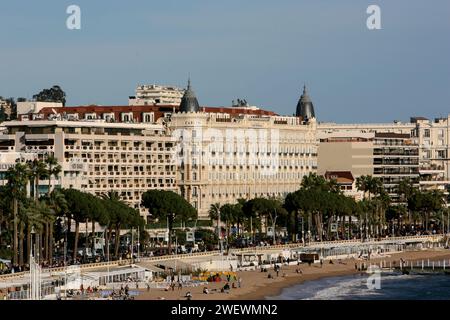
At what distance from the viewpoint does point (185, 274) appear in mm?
98125

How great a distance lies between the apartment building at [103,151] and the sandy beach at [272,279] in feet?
94.4

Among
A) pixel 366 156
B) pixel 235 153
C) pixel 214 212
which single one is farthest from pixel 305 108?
pixel 214 212

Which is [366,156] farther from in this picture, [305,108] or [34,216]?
[34,216]

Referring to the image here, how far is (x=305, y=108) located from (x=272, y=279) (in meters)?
88.4

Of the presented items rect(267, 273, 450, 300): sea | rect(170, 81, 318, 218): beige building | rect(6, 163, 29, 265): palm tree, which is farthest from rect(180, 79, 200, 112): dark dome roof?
rect(6, 163, 29, 265): palm tree

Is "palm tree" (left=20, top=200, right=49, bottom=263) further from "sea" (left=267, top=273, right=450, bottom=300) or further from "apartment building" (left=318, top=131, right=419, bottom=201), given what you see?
"apartment building" (left=318, top=131, right=419, bottom=201)

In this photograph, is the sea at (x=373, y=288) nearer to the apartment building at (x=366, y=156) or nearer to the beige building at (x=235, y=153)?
the beige building at (x=235, y=153)

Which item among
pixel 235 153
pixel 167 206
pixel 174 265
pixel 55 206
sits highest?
pixel 235 153

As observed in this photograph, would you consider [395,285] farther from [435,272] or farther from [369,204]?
[369,204]

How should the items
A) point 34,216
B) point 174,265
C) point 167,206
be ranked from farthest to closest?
point 167,206
point 174,265
point 34,216

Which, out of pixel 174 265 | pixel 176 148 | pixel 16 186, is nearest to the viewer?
pixel 16 186

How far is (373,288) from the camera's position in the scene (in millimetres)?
96500

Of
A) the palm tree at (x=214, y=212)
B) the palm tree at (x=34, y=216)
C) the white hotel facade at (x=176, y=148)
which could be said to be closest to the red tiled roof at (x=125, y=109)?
the white hotel facade at (x=176, y=148)

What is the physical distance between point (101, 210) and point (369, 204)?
198ft
